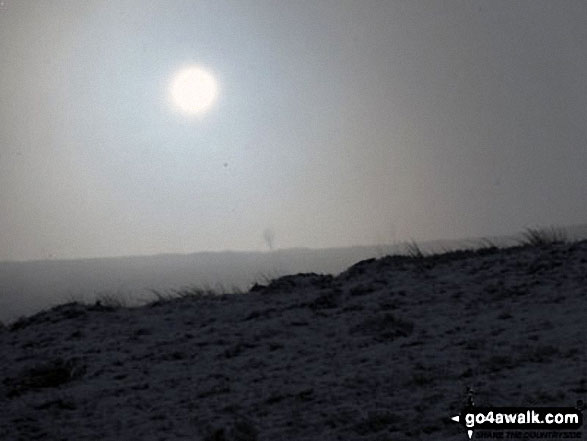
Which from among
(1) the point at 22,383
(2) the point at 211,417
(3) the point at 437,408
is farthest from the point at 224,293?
(3) the point at 437,408

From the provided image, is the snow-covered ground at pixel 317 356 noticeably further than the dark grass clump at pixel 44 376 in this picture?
No

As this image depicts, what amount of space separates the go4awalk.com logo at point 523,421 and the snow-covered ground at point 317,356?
0.70 feet

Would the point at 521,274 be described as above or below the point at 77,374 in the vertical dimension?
above

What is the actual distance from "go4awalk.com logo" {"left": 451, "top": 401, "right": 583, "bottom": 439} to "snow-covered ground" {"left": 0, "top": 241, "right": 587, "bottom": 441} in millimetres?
214

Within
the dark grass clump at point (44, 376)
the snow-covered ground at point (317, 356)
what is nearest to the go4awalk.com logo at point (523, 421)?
the snow-covered ground at point (317, 356)

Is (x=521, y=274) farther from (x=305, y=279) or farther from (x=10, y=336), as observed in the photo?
(x=10, y=336)

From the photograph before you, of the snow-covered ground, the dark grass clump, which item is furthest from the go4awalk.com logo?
the dark grass clump

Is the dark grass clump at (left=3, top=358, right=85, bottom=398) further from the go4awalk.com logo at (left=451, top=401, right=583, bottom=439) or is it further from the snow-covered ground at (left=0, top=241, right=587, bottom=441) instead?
the go4awalk.com logo at (left=451, top=401, right=583, bottom=439)

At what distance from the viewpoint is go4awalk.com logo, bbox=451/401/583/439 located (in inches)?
278

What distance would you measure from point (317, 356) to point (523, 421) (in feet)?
12.5

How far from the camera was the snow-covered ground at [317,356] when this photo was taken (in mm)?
8414

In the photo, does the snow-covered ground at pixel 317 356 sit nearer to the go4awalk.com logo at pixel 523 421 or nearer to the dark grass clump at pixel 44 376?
the dark grass clump at pixel 44 376

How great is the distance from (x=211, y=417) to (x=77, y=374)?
3.27 metres

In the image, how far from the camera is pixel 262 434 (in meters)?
8.16
